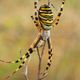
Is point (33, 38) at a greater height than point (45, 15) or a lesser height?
lesser

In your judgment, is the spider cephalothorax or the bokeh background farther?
the bokeh background

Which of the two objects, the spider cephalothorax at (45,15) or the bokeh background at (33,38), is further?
the bokeh background at (33,38)

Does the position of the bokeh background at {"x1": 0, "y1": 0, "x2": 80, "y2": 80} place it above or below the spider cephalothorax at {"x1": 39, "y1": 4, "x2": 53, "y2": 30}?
below

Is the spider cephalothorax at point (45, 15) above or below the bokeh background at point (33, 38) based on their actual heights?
above

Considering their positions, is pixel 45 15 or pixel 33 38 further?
pixel 33 38

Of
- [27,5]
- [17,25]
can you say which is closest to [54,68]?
[17,25]

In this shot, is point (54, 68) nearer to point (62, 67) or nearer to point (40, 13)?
point (62, 67)

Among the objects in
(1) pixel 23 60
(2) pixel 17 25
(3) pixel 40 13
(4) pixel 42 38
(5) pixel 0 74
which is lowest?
(2) pixel 17 25

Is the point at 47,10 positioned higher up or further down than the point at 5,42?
higher up
